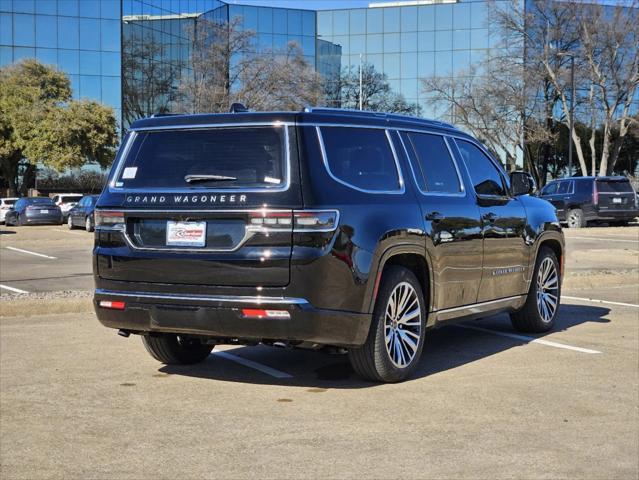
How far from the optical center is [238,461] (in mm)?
4559

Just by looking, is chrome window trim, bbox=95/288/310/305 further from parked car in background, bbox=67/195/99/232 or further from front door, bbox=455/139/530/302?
parked car in background, bbox=67/195/99/232

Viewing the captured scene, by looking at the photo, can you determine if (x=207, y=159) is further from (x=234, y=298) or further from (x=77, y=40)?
(x=77, y=40)

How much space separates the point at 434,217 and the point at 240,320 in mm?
1915

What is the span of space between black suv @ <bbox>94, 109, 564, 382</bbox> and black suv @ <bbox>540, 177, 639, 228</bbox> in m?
24.5

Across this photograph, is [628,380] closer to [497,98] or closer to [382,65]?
[497,98]

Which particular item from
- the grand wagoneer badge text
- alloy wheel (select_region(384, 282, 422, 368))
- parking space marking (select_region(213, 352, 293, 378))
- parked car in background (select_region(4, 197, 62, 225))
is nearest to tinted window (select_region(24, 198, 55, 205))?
parked car in background (select_region(4, 197, 62, 225))

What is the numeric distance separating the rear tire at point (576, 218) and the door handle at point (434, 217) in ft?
81.4

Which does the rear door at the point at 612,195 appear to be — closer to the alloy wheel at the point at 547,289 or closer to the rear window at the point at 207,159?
the alloy wheel at the point at 547,289

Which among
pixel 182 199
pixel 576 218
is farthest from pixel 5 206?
pixel 182 199

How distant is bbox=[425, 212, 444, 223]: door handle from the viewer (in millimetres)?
6549

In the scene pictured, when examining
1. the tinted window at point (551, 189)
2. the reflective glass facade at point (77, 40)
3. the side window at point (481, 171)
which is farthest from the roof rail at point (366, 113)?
the reflective glass facade at point (77, 40)

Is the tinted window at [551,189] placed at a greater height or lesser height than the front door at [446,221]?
greater

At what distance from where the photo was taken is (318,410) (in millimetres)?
5594

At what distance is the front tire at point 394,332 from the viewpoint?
603cm
